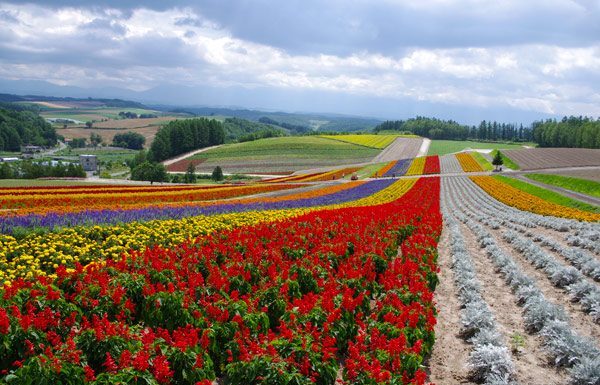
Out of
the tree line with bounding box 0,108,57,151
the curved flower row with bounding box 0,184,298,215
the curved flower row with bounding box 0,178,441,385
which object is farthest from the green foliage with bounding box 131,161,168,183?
the tree line with bounding box 0,108,57,151

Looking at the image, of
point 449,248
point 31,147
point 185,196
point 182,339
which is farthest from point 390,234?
point 31,147

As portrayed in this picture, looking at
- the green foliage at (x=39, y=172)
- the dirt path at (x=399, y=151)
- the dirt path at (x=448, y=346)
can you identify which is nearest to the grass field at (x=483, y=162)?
the dirt path at (x=399, y=151)

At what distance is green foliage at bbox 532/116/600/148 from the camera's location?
127 m

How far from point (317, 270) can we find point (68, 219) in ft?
38.3

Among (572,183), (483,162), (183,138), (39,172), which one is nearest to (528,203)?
(572,183)

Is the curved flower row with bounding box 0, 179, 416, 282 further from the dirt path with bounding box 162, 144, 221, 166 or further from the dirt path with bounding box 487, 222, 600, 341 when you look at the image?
the dirt path with bounding box 162, 144, 221, 166

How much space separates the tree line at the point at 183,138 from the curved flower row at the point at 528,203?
9474 centimetres

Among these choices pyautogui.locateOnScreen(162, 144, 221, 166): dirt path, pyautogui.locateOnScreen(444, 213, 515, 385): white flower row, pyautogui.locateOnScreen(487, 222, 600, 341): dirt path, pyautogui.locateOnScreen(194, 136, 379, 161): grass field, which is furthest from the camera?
pyautogui.locateOnScreen(162, 144, 221, 166): dirt path

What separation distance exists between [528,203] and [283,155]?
269ft

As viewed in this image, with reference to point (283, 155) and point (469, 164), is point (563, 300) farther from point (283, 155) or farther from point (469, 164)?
point (283, 155)

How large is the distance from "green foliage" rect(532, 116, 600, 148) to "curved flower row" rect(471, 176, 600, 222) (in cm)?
8341

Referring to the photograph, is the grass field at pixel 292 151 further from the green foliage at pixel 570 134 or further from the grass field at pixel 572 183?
the green foliage at pixel 570 134

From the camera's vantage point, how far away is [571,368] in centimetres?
845

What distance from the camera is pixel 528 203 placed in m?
38.6
